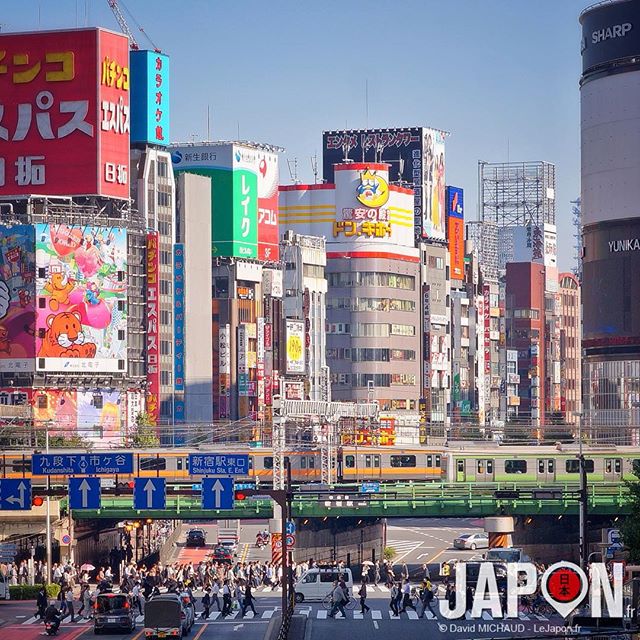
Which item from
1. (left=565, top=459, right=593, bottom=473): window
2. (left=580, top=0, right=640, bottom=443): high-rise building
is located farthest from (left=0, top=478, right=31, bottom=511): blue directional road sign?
(left=580, top=0, right=640, bottom=443): high-rise building

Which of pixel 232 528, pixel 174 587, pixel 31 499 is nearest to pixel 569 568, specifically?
pixel 174 587

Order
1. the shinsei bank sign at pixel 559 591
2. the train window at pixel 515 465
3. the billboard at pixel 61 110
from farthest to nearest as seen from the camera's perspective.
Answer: the billboard at pixel 61 110, the train window at pixel 515 465, the shinsei bank sign at pixel 559 591

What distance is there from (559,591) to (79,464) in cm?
4488

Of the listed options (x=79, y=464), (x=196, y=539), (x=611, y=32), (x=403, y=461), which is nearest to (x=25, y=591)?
(x=79, y=464)

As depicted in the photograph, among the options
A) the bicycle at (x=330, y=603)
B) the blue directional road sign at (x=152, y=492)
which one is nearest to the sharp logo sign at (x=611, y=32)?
the blue directional road sign at (x=152, y=492)

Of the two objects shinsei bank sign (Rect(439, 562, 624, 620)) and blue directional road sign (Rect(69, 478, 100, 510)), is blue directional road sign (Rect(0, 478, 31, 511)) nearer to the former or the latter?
blue directional road sign (Rect(69, 478, 100, 510))

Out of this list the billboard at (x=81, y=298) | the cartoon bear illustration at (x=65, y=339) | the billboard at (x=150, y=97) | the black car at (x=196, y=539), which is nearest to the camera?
the black car at (x=196, y=539)

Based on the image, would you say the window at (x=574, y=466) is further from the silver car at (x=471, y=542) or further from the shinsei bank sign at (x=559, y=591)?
the shinsei bank sign at (x=559, y=591)

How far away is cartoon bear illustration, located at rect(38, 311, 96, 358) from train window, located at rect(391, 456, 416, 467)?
Answer: 146 ft

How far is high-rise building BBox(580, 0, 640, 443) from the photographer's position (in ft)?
506

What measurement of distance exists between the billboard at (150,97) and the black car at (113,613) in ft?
326

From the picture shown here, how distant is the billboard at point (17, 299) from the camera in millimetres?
160750

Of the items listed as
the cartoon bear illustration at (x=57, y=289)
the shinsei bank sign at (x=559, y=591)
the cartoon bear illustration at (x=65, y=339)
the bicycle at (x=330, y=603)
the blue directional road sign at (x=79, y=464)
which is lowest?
the bicycle at (x=330, y=603)

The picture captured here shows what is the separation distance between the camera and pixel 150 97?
173250 millimetres
